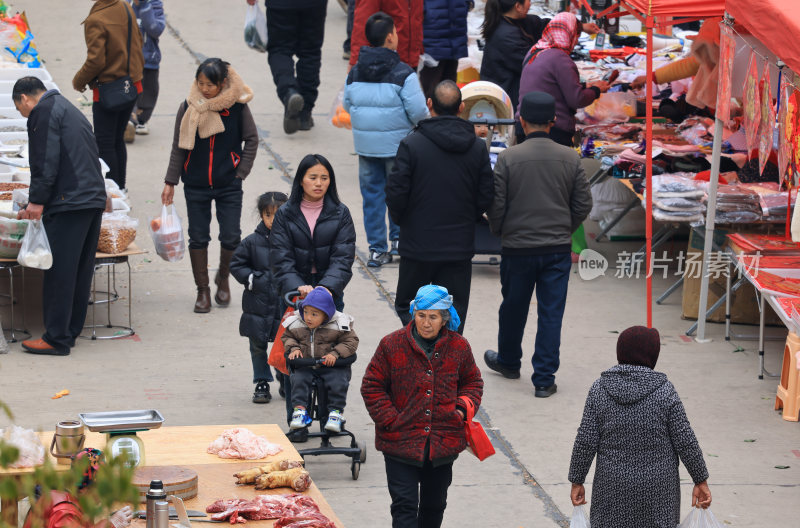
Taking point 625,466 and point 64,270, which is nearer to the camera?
point 625,466

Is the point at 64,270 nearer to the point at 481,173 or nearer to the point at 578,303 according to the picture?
the point at 481,173

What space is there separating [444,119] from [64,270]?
9.55ft

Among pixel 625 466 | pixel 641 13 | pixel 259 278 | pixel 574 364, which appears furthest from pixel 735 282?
pixel 625 466

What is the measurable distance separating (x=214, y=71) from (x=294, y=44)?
457cm

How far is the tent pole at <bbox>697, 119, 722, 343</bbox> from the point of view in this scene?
900 cm

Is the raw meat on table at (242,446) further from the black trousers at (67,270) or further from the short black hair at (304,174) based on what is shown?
the black trousers at (67,270)

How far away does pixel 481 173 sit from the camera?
7.94m

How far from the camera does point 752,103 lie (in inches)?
333

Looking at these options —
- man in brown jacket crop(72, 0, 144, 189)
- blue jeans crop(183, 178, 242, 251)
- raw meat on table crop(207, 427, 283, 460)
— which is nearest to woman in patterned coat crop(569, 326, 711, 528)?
raw meat on table crop(207, 427, 283, 460)

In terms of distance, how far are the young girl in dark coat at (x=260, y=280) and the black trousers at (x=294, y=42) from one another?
19.3 feet

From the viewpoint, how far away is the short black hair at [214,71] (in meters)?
8.87

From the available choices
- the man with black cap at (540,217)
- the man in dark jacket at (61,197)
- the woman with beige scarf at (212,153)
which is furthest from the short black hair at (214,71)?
the man with black cap at (540,217)

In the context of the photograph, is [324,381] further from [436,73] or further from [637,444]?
[436,73]

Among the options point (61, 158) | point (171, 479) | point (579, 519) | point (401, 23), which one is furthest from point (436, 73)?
point (171, 479)
